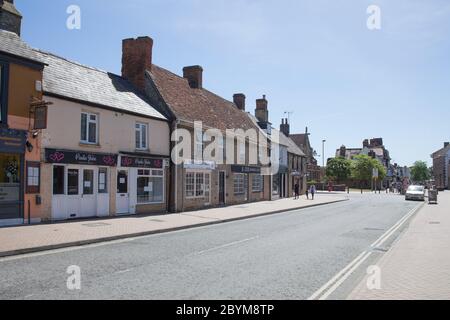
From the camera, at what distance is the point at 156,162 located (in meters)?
21.8

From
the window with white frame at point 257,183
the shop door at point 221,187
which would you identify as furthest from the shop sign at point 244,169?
the shop door at point 221,187

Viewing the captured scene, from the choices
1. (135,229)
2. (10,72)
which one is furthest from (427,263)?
(10,72)

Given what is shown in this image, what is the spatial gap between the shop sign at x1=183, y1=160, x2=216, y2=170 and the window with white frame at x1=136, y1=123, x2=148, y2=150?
304 cm

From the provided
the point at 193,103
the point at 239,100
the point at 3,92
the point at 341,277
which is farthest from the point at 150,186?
the point at 239,100

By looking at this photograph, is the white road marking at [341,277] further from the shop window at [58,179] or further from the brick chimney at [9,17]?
the brick chimney at [9,17]

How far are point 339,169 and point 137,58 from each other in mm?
64599

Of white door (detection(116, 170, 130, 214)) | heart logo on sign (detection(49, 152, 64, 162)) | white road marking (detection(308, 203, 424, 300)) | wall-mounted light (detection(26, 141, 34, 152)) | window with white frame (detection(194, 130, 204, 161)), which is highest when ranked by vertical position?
window with white frame (detection(194, 130, 204, 161))

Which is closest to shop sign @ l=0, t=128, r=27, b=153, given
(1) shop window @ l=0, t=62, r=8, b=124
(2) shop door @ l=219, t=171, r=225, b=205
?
(1) shop window @ l=0, t=62, r=8, b=124

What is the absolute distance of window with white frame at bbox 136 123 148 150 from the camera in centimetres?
2123

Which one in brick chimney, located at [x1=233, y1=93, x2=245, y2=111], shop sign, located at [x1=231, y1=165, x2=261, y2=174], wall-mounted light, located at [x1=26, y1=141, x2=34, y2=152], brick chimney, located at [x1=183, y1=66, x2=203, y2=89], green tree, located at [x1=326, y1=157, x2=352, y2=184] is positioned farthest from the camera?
green tree, located at [x1=326, y1=157, x2=352, y2=184]

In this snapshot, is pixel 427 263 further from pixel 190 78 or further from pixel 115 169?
pixel 190 78

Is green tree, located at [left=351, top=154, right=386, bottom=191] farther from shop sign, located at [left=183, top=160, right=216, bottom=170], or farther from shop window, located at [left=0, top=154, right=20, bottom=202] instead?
shop window, located at [left=0, top=154, right=20, bottom=202]

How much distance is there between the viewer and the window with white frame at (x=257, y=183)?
113 ft
